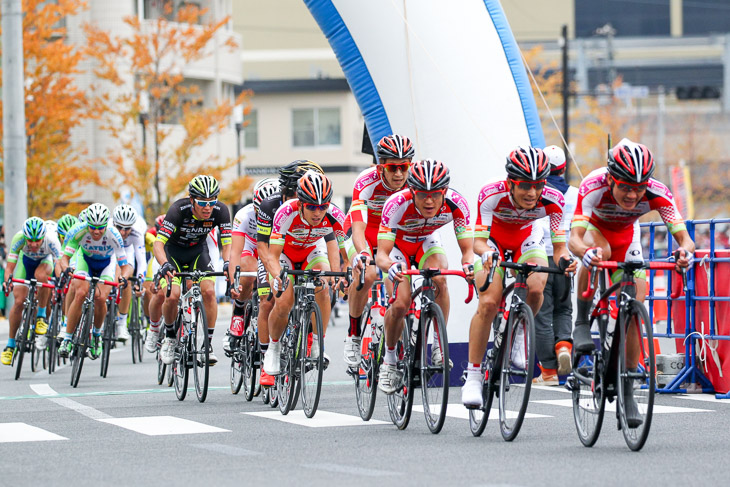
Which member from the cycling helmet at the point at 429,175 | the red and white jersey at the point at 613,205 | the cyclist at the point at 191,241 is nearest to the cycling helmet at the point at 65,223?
the cyclist at the point at 191,241

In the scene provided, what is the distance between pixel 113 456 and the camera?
9.30 metres

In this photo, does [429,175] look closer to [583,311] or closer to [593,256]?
[583,311]

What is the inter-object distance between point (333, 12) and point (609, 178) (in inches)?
273

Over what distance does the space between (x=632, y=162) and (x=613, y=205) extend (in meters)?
0.63

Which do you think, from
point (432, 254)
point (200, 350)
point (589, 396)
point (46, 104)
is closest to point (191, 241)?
point (200, 350)

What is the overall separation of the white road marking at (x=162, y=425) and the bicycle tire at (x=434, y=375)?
5.08 feet

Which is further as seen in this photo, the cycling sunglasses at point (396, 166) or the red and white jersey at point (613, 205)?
the cycling sunglasses at point (396, 166)

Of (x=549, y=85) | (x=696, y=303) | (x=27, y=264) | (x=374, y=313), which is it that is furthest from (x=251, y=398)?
(x=549, y=85)

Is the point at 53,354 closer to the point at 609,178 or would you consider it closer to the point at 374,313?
the point at 374,313

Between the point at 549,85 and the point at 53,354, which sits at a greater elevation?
the point at 549,85

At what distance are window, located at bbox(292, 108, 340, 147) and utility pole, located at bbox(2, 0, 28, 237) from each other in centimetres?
3860

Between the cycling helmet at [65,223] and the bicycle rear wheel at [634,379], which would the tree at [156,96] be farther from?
the bicycle rear wheel at [634,379]

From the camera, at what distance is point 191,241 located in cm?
1520

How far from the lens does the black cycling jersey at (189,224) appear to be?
14.7 metres
